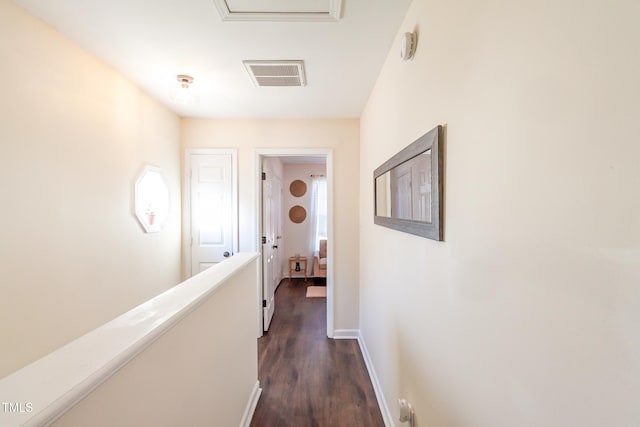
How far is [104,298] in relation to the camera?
1.95 m

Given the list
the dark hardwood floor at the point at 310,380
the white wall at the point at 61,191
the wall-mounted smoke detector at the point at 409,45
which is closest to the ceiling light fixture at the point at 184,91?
the white wall at the point at 61,191

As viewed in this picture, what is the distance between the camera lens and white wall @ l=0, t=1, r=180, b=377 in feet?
4.52

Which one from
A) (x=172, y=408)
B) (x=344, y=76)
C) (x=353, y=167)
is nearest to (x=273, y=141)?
(x=353, y=167)

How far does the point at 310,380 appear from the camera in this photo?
2.35m

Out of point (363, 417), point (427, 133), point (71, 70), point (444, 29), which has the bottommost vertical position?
point (363, 417)

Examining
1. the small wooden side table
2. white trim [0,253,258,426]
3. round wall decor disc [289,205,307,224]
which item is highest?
round wall decor disc [289,205,307,224]

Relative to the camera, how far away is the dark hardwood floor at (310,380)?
1.94 metres

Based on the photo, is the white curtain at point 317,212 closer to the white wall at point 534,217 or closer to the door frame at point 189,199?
the door frame at point 189,199

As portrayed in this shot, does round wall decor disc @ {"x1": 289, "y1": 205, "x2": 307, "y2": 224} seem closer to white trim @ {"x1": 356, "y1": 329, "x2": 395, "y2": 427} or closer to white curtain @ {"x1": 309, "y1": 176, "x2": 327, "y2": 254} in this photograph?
white curtain @ {"x1": 309, "y1": 176, "x2": 327, "y2": 254}

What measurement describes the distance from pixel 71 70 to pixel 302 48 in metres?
1.45

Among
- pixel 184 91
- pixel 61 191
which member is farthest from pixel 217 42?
pixel 61 191

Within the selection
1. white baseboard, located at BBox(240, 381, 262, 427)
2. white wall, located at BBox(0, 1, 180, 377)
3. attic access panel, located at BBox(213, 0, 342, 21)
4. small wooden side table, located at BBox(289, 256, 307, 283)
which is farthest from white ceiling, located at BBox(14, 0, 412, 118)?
small wooden side table, located at BBox(289, 256, 307, 283)

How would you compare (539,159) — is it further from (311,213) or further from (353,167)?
(311,213)

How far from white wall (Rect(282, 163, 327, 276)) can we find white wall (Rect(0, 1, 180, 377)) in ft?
11.5
